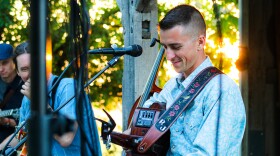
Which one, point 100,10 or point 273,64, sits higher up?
point 100,10

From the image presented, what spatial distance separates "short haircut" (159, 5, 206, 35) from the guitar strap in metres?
0.17

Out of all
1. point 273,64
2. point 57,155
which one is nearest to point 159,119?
point 57,155

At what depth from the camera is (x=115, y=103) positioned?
11.8 meters

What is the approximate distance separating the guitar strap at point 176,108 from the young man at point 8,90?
231 cm

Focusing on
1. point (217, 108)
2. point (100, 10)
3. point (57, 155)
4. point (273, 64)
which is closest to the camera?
point (217, 108)

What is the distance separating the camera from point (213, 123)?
2217mm

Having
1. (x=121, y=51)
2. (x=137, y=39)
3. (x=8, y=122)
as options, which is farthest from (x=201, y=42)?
(x=8, y=122)

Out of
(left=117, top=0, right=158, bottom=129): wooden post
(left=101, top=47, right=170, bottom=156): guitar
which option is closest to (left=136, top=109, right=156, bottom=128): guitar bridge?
(left=101, top=47, right=170, bottom=156): guitar

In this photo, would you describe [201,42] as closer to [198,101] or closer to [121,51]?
[198,101]

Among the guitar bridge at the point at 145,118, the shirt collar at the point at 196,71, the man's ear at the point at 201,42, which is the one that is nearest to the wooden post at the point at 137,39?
the guitar bridge at the point at 145,118

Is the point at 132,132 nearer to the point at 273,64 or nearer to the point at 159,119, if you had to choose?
the point at 159,119

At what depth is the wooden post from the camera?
4.39m

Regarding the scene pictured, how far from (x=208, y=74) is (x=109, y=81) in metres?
8.90

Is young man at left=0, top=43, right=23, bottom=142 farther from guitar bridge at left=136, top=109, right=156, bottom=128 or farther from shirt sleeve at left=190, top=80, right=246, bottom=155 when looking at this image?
shirt sleeve at left=190, top=80, right=246, bottom=155
